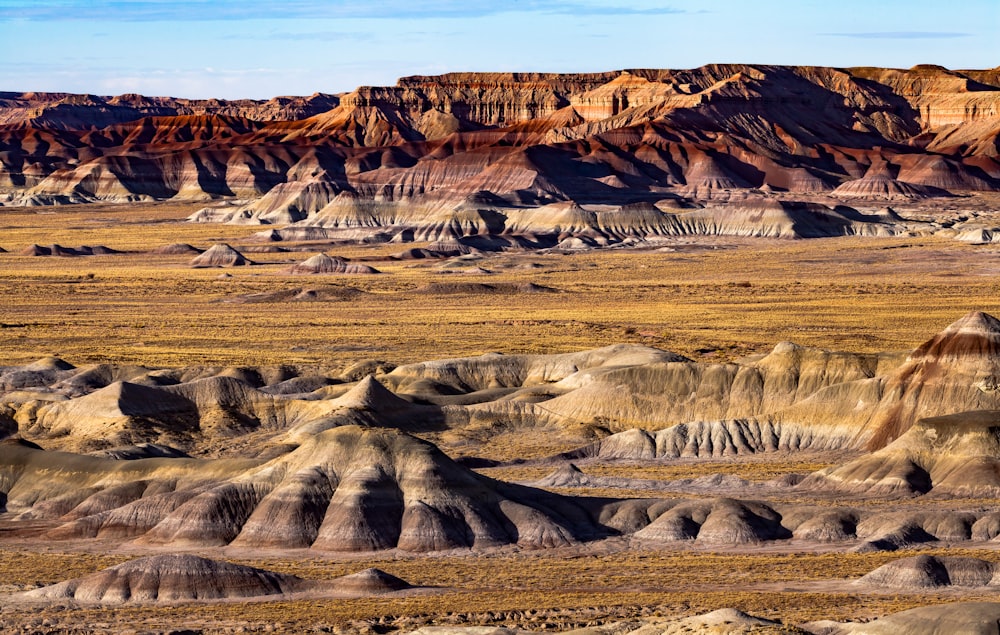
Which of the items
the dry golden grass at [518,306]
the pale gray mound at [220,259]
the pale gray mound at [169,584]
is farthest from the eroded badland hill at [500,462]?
the pale gray mound at [220,259]

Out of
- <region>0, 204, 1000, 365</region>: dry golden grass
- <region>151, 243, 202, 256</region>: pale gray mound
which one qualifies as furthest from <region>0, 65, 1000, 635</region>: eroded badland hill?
<region>151, 243, 202, 256</region>: pale gray mound

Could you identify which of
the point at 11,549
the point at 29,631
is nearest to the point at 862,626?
the point at 29,631

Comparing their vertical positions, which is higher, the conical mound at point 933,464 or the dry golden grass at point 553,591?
the conical mound at point 933,464

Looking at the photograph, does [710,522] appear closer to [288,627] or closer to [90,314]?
[288,627]

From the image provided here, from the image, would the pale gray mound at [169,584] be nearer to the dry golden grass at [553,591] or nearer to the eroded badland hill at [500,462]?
the eroded badland hill at [500,462]

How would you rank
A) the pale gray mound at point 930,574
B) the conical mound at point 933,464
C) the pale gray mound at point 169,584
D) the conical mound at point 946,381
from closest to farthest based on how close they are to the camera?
the pale gray mound at point 169,584
the pale gray mound at point 930,574
the conical mound at point 933,464
the conical mound at point 946,381

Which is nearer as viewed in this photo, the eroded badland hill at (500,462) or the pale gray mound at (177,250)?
the eroded badland hill at (500,462)
